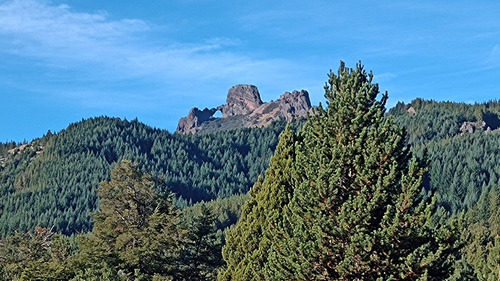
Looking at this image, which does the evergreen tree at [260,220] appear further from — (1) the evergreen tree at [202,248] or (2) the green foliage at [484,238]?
(1) the evergreen tree at [202,248]

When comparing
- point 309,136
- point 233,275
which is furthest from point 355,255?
point 233,275

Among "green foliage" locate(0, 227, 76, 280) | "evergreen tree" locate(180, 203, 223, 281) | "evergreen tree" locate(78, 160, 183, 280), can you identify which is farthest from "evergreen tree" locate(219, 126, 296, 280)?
"green foliage" locate(0, 227, 76, 280)

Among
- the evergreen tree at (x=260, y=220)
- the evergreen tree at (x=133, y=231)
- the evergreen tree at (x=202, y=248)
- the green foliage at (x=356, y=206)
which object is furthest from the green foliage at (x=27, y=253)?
the green foliage at (x=356, y=206)

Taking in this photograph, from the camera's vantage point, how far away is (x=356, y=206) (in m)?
20.2

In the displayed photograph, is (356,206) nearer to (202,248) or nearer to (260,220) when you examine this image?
(260,220)

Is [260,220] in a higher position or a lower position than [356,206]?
higher

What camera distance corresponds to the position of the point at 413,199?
2003 cm

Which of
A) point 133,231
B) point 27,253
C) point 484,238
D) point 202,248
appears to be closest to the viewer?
point 133,231

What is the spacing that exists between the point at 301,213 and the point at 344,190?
1636mm

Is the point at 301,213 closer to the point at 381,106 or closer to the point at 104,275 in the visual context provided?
the point at 381,106

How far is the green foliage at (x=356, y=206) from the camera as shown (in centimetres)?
1988

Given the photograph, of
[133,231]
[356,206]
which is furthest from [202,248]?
[356,206]

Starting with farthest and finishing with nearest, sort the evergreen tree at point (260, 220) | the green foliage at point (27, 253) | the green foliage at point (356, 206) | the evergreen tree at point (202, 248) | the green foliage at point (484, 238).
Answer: the green foliage at point (27, 253), the evergreen tree at point (202, 248), the evergreen tree at point (260, 220), the green foliage at point (484, 238), the green foliage at point (356, 206)

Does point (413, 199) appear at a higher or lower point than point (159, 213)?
lower
